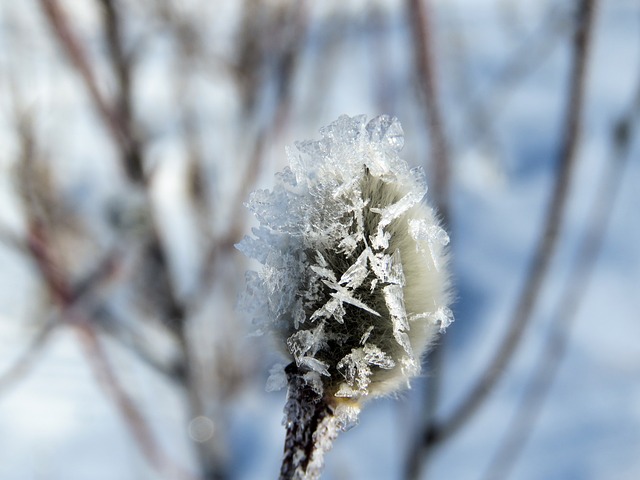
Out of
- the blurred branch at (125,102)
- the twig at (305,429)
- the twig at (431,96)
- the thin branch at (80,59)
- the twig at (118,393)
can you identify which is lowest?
the twig at (305,429)

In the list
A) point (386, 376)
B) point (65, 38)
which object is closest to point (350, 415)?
point (386, 376)

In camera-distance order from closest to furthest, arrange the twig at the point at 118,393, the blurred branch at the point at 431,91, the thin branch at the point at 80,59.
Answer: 1. the blurred branch at the point at 431,91
2. the thin branch at the point at 80,59
3. the twig at the point at 118,393

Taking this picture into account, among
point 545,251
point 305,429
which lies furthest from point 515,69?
point 305,429

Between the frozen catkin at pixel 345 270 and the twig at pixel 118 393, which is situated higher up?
the twig at pixel 118 393

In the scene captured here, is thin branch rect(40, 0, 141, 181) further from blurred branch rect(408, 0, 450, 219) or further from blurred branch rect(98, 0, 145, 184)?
blurred branch rect(408, 0, 450, 219)

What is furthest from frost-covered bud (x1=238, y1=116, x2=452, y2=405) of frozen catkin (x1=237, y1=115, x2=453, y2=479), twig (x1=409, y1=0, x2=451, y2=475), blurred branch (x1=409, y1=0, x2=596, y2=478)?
blurred branch (x1=409, y1=0, x2=596, y2=478)

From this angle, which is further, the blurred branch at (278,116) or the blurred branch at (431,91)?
the blurred branch at (278,116)

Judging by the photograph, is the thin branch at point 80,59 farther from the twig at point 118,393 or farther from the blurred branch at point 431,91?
the blurred branch at point 431,91

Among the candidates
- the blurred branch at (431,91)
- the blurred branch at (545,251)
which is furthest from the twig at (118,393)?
the blurred branch at (431,91)

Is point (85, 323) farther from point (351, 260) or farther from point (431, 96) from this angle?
point (351, 260)
